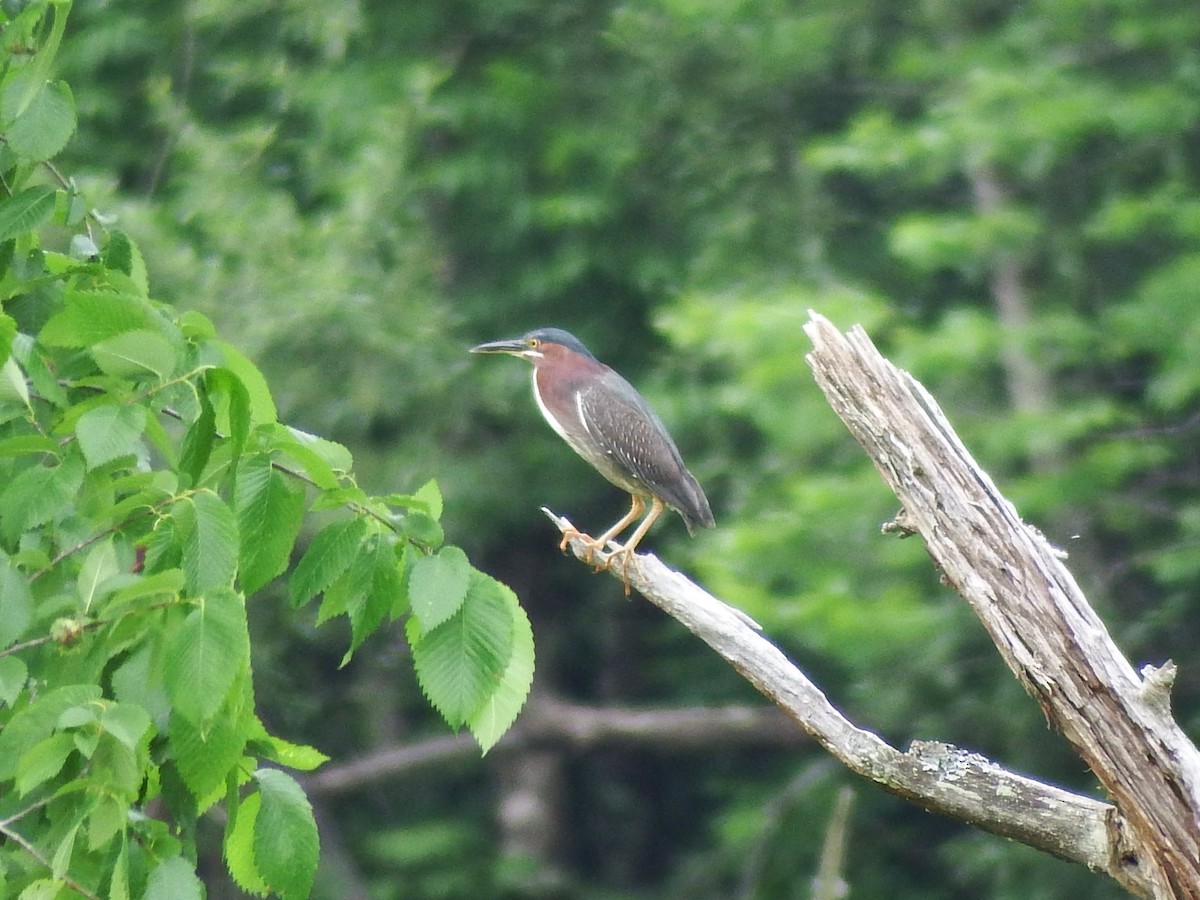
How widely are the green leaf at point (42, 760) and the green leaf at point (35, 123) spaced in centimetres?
70

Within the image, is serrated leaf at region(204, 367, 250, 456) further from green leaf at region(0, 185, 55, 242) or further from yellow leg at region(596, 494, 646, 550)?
yellow leg at region(596, 494, 646, 550)

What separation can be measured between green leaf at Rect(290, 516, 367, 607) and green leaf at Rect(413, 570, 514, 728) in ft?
0.43

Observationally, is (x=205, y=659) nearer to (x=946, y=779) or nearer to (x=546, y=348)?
(x=946, y=779)

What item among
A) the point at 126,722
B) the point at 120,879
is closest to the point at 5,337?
the point at 126,722

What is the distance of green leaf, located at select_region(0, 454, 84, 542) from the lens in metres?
1.86

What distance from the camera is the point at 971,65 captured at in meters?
11.0

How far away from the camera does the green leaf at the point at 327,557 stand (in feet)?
6.76

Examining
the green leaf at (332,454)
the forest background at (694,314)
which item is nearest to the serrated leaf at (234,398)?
the green leaf at (332,454)

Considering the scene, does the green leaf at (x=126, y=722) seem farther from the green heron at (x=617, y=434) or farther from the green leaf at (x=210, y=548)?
the green heron at (x=617, y=434)

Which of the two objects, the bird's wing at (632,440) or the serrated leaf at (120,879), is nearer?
the serrated leaf at (120,879)

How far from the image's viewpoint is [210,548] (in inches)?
72.2

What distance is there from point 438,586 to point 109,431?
408 mm

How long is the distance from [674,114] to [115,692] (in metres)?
11.3

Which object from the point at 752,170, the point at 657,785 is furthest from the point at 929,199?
the point at 657,785
